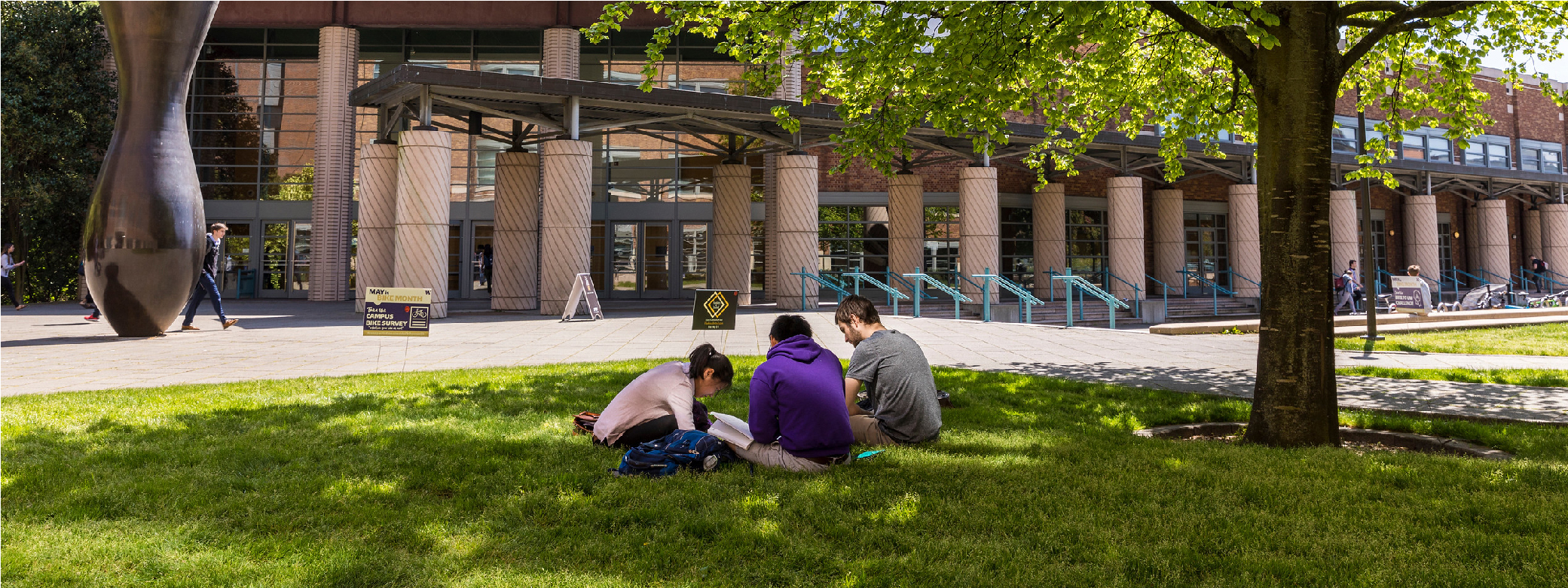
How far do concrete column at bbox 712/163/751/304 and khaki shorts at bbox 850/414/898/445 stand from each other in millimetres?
17997

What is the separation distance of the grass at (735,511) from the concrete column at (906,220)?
18.6m

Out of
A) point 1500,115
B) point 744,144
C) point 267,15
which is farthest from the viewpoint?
point 1500,115

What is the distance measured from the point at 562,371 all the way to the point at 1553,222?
141ft

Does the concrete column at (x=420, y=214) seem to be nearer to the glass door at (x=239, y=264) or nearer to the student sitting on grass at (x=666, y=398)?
the student sitting on grass at (x=666, y=398)

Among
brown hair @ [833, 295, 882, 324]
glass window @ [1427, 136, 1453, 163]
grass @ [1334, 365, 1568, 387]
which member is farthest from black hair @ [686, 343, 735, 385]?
glass window @ [1427, 136, 1453, 163]

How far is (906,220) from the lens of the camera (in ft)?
80.1

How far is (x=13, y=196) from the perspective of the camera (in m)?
23.5

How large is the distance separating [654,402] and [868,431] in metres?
1.40

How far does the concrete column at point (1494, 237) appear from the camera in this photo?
32.5m

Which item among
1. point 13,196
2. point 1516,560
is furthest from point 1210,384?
point 13,196

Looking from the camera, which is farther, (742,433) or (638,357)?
(638,357)

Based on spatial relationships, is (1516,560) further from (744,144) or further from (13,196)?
(13,196)

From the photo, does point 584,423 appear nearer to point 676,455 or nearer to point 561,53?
point 676,455

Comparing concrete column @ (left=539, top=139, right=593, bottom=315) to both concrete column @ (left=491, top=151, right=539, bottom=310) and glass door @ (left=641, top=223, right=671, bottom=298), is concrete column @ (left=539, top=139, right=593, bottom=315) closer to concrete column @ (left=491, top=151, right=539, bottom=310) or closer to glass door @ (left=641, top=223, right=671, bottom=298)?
concrete column @ (left=491, top=151, right=539, bottom=310)
